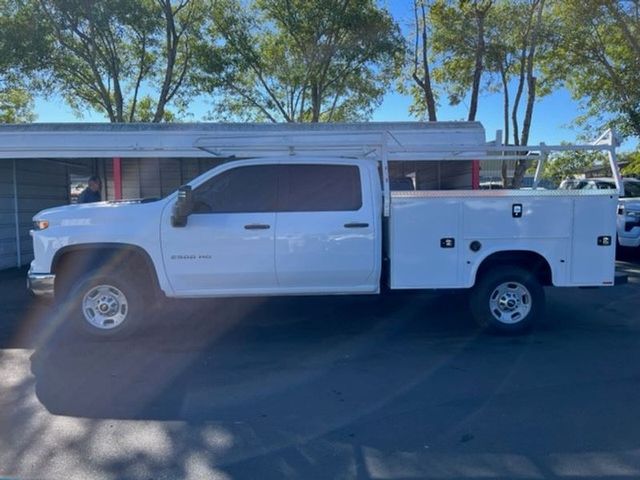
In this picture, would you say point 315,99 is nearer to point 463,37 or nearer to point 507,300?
point 463,37

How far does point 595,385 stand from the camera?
497cm

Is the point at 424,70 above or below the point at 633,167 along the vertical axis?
above

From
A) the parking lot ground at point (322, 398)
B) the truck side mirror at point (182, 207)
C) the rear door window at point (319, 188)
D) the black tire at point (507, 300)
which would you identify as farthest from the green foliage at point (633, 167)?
the truck side mirror at point (182, 207)

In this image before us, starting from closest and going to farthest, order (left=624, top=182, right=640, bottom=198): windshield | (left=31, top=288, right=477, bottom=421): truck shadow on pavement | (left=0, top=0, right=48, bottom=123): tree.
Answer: (left=31, top=288, right=477, bottom=421): truck shadow on pavement → (left=624, top=182, right=640, bottom=198): windshield → (left=0, top=0, right=48, bottom=123): tree

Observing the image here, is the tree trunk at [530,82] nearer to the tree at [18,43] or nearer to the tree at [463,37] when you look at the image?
the tree at [463,37]

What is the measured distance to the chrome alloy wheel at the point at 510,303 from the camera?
6.43m

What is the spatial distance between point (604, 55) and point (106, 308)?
61.3ft

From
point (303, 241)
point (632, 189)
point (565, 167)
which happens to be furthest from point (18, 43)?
point (565, 167)

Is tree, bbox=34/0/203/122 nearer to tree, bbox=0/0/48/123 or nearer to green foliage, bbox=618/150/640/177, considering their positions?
tree, bbox=0/0/48/123

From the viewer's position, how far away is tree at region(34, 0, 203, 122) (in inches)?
656

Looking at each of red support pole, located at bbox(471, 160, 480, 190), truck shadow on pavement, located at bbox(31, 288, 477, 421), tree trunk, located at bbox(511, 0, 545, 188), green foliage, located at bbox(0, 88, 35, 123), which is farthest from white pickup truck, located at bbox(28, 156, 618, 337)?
green foliage, located at bbox(0, 88, 35, 123)

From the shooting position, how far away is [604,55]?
62.3 feet

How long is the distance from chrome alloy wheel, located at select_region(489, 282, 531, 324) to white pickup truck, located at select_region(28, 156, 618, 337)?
0.07 m

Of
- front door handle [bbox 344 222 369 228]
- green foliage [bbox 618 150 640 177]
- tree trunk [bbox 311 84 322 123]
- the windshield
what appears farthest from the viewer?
green foliage [bbox 618 150 640 177]
